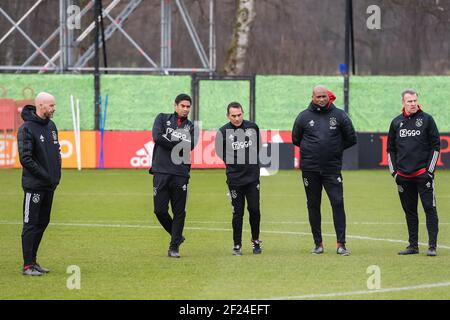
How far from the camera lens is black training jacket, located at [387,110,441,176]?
14.5m

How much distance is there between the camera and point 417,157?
14547 millimetres

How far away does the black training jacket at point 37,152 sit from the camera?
12648 mm

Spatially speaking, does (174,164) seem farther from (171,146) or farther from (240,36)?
(240,36)

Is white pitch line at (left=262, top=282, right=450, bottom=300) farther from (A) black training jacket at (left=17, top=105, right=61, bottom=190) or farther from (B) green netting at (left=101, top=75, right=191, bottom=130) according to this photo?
(B) green netting at (left=101, top=75, right=191, bottom=130)

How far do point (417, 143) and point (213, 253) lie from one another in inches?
115

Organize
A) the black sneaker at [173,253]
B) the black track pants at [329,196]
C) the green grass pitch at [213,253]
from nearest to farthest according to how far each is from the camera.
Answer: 1. the green grass pitch at [213,253]
2. the black sneaker at [173,253]
3. the black track pants at [329,196]

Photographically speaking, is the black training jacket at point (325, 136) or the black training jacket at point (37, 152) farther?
the black training jacket at point (325, 136)

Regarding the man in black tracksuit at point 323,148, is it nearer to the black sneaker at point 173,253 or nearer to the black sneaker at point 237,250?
the black sneaker at point 237,250

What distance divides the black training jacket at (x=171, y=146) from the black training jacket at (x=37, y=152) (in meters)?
1.89

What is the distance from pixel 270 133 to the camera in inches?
1253

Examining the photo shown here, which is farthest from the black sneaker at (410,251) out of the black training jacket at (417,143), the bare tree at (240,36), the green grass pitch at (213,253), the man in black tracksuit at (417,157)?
the bare tree at (240,36)

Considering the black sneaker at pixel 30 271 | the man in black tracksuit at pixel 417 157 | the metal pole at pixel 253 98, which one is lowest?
the black sneaker at pixel 30 271
